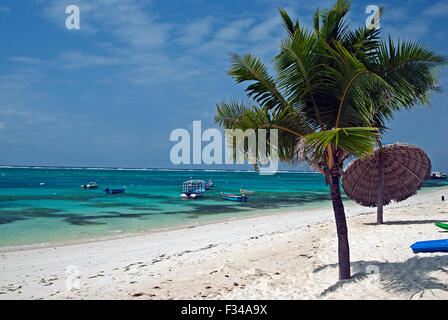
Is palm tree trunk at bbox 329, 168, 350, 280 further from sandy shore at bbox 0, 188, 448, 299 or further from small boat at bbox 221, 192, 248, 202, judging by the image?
small boat at bbox 221, 192, 248, 202

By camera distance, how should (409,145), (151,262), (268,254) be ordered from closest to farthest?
1. (268,254)
2. (151,262)
3. (409,145)

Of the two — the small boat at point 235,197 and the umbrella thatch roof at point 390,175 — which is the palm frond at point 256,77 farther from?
the small boat at point 235,197

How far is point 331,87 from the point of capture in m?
5.54

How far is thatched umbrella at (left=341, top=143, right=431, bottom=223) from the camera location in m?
11.9

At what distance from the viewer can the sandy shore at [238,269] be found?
18.6 feet

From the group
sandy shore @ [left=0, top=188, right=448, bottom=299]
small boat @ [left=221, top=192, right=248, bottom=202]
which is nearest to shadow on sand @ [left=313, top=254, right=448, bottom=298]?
sandy shore @ [left=0, top=188, right=448, bottom=299]

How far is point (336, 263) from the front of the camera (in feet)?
24.0

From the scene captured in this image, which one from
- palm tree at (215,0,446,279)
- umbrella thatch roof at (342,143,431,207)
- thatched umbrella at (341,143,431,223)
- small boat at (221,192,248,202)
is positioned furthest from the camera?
small boat at (221,192,248,202)

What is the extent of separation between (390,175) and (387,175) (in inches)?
4.6

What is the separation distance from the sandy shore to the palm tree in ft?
3.12

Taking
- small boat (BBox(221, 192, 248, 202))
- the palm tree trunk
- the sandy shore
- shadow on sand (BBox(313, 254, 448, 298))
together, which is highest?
the palm tree trunk
